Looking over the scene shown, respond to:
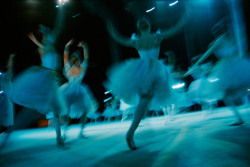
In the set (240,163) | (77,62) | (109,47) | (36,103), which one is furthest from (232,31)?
(109,47)

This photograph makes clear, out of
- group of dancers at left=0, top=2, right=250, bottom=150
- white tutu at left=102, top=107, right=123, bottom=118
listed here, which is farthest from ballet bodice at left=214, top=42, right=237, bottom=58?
white tutu at left=102, top=107, right=123, bottom=118

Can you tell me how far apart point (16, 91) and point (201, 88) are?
11.4 feet

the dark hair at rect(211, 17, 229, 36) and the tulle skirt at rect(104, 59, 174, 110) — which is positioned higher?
the dark hair at rect(211, 17, 229, 36)

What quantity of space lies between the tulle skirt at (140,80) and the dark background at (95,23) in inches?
109

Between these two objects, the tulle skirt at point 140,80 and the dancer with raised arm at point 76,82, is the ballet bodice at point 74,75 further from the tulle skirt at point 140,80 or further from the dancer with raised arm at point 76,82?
the tulle skirt at point 140,80

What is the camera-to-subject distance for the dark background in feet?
17.1

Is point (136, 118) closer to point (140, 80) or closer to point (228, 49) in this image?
point (140, 80)

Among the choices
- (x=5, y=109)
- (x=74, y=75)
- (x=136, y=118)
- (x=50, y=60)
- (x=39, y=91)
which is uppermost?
(x=50, y=60)

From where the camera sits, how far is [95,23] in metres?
6.49

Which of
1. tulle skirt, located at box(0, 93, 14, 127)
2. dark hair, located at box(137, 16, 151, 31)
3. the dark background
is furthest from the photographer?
the dark background

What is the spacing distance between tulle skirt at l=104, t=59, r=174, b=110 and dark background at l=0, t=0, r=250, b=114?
278 centimetres

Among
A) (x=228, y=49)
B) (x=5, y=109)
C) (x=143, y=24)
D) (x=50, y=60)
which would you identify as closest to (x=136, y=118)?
(x=143, y=24)

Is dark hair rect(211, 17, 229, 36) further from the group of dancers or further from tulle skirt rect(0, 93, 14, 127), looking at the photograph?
tulle skirt rect(0, 93, 14, 127)

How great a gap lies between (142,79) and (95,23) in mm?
5749
